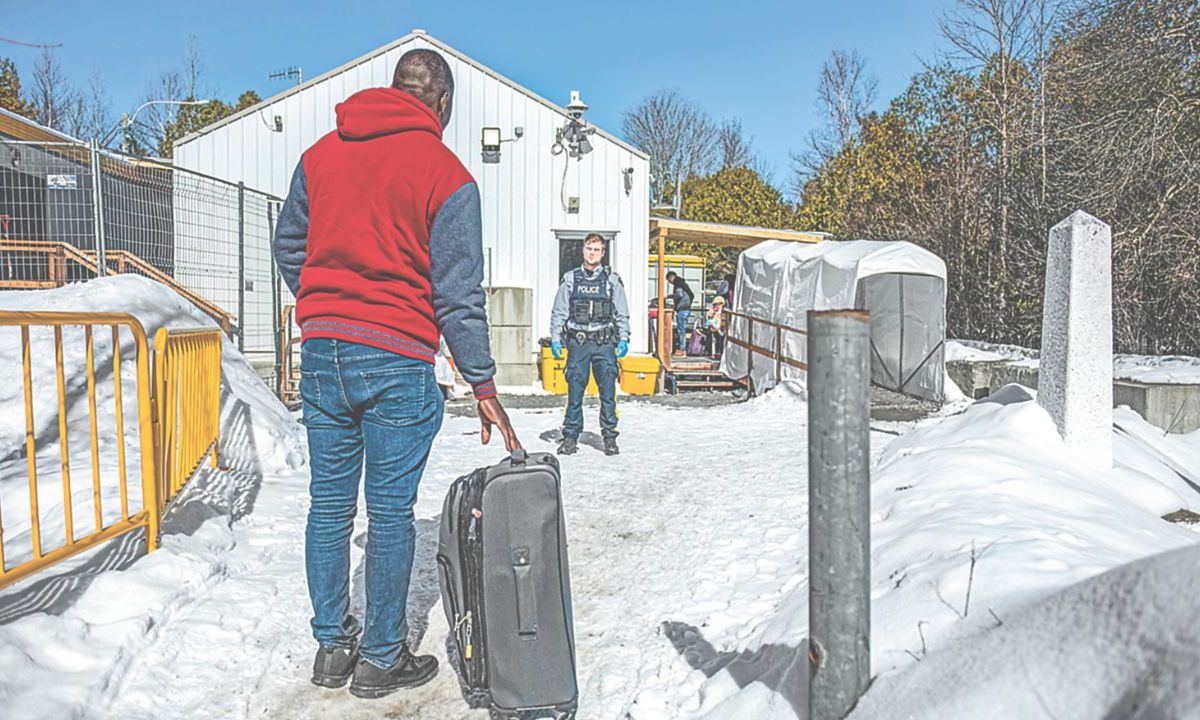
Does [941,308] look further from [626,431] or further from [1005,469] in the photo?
[1005,469]

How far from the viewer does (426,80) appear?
2996mm

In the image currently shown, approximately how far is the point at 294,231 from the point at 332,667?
1.44 meters

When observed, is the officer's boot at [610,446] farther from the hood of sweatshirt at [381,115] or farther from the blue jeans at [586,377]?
the hood of sweatshirt at [381,115]

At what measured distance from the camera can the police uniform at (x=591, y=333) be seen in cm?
729

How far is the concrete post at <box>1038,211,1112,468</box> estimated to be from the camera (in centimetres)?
508

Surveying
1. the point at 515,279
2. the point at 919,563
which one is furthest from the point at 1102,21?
Result: the point at 919,563

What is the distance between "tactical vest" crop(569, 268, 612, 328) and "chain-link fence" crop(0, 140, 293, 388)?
171 inches

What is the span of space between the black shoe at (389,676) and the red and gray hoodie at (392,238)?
0.99 m

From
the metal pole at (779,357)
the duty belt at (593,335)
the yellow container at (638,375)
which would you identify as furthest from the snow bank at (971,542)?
the yellow container at (638,375)

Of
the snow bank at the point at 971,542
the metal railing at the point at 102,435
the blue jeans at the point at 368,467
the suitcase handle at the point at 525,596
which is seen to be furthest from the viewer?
the metal railing at the point at 102,435

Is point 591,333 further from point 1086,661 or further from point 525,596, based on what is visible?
point 1086,661

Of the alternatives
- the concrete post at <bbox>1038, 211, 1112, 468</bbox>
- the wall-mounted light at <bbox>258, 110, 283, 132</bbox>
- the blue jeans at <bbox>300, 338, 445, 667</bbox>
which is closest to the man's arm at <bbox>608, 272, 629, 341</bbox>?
the concrete post at <bbox>1038, 211, 1112, 468</bbox>

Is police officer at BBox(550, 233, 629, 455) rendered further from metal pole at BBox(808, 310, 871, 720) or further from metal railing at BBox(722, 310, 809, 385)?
metal railing at BBox(722, 310, 809, 385)

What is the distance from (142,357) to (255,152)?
13.4m
